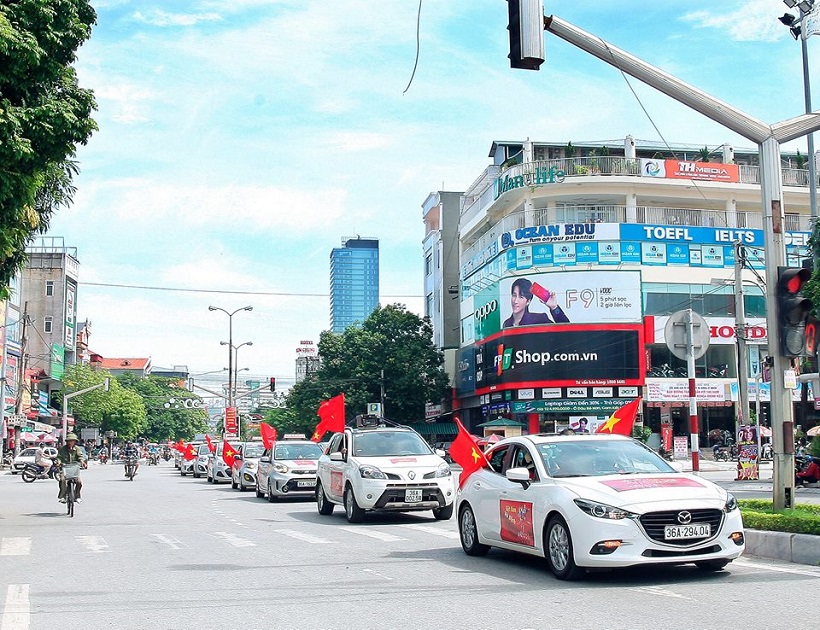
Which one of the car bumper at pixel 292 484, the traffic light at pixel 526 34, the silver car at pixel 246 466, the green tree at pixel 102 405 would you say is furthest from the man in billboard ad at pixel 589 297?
the green tree at pixel 102 405

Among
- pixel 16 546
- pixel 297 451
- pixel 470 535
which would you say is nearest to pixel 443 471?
pixel 470 535

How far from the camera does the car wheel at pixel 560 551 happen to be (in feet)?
30.6

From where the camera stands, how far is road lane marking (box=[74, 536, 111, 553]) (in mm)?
14148

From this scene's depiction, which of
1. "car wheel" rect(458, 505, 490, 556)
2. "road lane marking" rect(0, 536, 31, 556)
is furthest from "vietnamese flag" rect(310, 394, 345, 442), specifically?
"car wheel" rect(458, 505, 490, 556)

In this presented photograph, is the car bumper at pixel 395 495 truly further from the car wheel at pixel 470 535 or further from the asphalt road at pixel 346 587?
the car wheel at pixel 470 535

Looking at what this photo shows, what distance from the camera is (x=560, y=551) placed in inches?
375

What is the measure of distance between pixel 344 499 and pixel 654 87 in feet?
33.6

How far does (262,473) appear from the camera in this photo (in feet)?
84.9

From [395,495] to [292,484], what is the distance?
302 inches

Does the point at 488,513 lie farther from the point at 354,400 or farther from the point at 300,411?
the point at 300,411

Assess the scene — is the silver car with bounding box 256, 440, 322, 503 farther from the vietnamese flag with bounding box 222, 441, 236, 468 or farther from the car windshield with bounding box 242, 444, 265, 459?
the vietnamese flag with bounding box 222, 441, 236, 468

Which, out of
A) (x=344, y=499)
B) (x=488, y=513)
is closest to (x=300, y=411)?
(x=344, y=499)

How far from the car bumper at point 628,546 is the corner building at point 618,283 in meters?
42.5

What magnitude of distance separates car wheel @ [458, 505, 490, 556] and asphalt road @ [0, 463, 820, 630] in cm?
23
